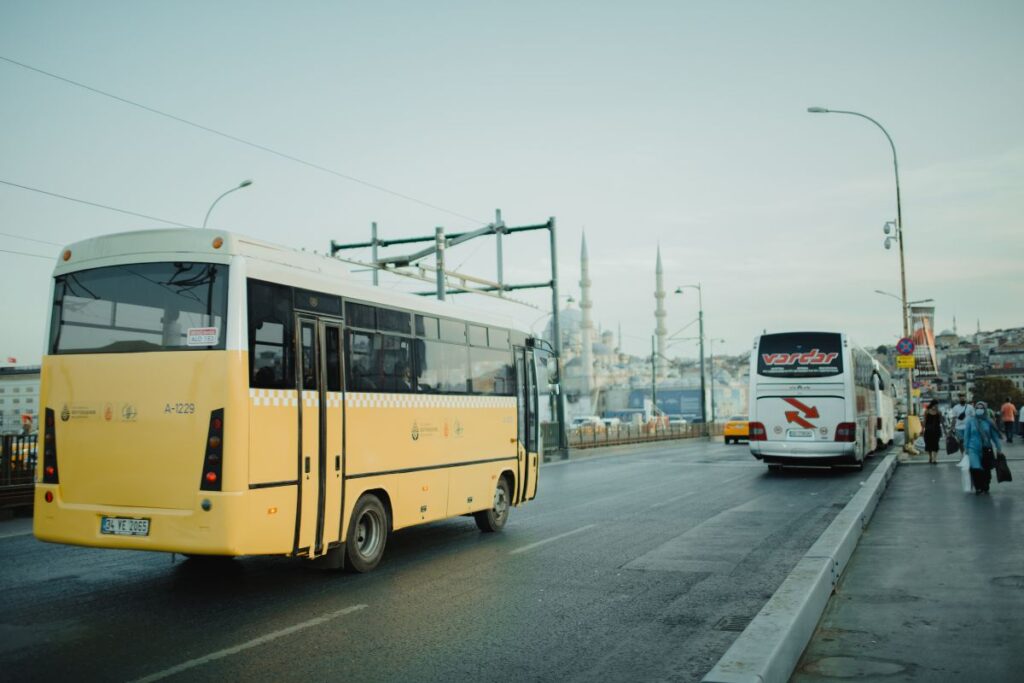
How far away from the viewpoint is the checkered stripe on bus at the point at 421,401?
9430 millimetres

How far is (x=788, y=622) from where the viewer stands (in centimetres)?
598

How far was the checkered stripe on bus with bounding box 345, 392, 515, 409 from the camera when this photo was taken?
30.9 ft

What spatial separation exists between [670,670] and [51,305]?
20.4 feet

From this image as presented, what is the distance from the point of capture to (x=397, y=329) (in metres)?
10.3

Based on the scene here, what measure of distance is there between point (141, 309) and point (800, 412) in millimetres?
18090

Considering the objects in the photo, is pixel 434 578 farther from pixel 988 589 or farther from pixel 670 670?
pixel 988 589

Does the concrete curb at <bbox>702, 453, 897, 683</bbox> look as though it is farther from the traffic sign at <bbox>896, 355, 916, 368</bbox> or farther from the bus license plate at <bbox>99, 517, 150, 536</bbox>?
the traffic sign at <bbox>896, 355, 916, 368</bbox>

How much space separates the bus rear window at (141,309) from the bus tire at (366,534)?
8.29ft

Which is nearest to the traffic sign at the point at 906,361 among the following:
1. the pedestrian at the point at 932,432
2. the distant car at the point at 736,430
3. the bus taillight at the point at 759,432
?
the pedestrian at the point at 932,432

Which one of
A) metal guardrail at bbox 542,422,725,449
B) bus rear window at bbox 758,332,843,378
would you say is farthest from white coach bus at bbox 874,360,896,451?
metal guardrail at bbox 542,422,725,449

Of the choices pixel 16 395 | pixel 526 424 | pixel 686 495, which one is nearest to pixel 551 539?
pixel 526 424

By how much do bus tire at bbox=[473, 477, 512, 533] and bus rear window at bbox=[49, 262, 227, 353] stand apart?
227 inches

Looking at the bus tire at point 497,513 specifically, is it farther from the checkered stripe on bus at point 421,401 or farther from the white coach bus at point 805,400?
the white coach bus at point 805,400

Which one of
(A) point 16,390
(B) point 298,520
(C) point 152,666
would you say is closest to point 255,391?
(B) point 298,520
